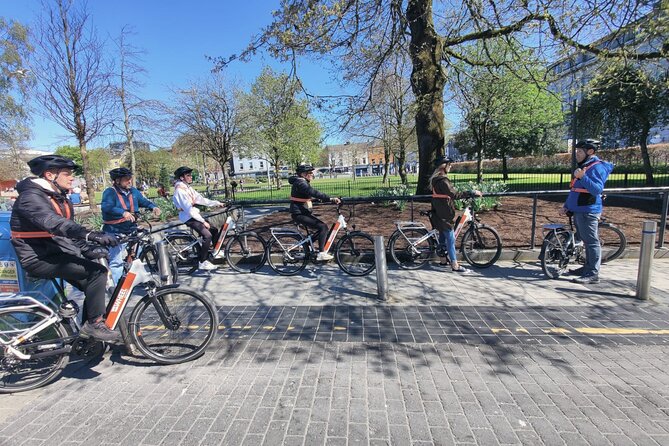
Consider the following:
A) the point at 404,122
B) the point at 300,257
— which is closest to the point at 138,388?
the point at 300,257

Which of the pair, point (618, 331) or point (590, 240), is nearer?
point (618, 331)

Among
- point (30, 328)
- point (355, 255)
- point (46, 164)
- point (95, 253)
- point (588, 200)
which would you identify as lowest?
point (355, 255)

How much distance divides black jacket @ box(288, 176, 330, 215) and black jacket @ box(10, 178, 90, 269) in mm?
3155

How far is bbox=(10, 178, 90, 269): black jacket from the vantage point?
2.69 m

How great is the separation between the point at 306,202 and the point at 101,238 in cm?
331

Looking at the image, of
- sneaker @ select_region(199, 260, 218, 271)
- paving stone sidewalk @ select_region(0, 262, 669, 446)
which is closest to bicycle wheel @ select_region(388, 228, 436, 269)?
paving stone sidewalk @ select_region(0, 262, 669, 446)

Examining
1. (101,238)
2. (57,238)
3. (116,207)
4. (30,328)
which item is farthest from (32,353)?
(116,207)

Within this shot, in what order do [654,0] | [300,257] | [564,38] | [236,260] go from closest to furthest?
1. [654,0]
2. [300,257]
3. [236,260]
4. [564,38]

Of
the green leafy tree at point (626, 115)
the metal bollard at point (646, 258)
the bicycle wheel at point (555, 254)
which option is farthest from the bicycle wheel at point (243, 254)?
the green leafy tree at point (626, 115)

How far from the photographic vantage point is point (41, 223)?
2676mm

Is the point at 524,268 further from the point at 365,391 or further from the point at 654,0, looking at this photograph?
the point at 654,0

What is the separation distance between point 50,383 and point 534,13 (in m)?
9.62

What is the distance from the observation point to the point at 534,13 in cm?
688

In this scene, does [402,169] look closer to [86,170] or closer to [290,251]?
[86,170]
